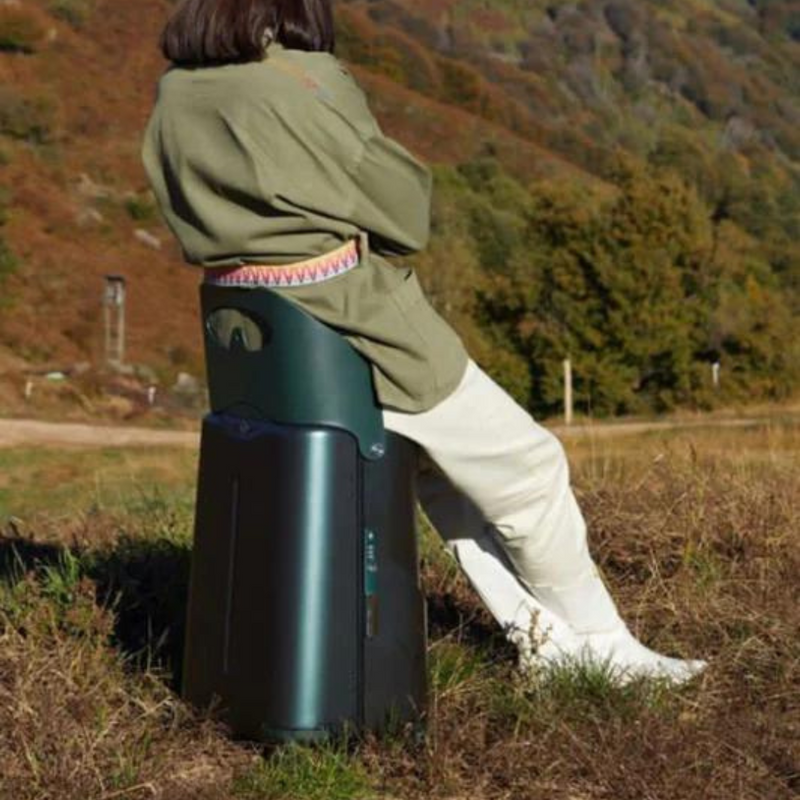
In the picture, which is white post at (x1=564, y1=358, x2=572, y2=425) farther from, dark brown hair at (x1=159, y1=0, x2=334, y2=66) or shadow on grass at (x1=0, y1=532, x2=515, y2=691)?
dark brown hair at (x1=159, y1=0, x2=334, y2=66)

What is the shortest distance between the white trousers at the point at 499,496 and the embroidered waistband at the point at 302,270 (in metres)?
0.31

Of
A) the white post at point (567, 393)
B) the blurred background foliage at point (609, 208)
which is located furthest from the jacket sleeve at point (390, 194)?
the blurred background foliage at point (609, 208)

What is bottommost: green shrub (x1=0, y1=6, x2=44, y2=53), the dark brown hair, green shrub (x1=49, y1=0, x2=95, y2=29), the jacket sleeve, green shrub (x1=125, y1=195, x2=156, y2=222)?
green shrub (x1=125, y1=195, x2=156, y2=222)

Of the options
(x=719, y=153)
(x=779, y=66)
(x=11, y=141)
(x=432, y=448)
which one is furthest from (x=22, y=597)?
(x=779, y=66)

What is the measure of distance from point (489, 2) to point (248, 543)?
135 metres

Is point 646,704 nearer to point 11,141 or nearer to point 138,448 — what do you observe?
point 138,448

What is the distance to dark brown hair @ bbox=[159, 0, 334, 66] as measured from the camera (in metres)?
3.36

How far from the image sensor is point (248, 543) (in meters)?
3.41

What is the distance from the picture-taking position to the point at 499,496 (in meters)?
3.59

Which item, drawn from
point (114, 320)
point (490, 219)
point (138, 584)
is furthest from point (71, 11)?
point (138, 584)

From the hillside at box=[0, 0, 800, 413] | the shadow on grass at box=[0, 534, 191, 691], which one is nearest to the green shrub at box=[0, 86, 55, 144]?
the hillside at box=[0, 0, 800, 413]

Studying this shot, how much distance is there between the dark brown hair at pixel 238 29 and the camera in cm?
336

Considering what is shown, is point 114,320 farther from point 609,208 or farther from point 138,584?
point 138,584

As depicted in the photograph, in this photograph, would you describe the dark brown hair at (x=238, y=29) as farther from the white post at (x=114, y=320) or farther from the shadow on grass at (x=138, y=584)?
the white post at (x=114, y=320)
